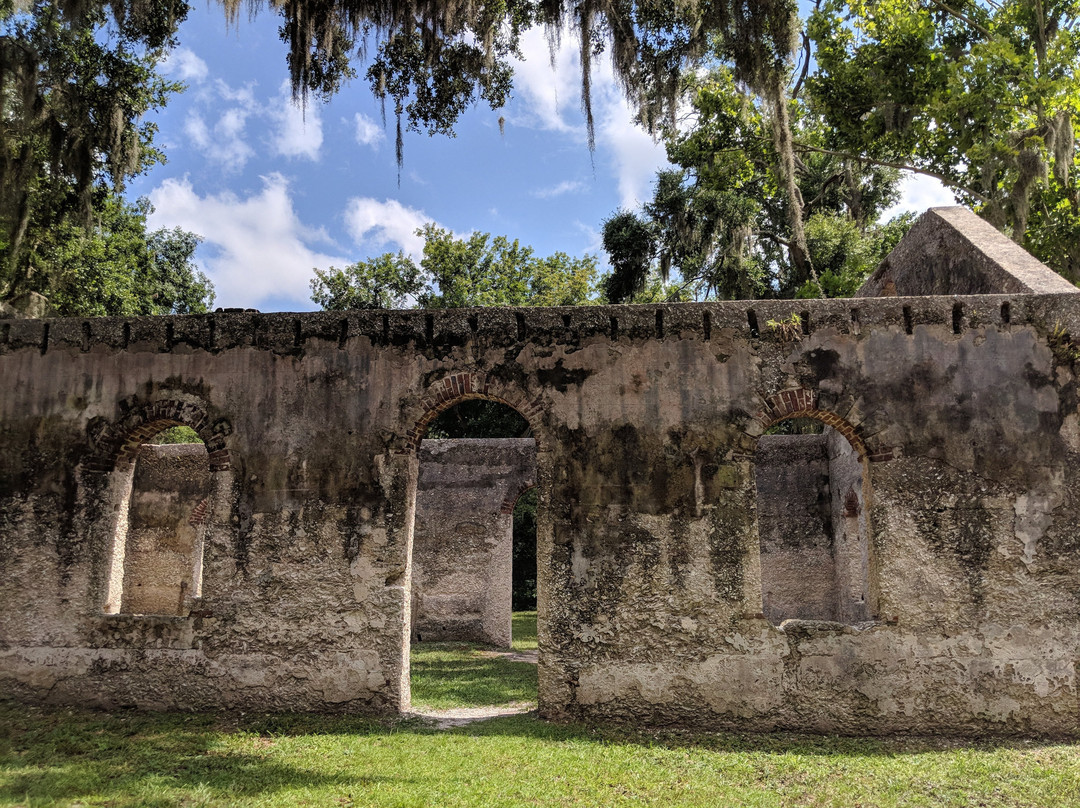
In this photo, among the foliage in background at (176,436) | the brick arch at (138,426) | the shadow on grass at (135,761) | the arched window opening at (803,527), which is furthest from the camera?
the foliage in background at (176,436)

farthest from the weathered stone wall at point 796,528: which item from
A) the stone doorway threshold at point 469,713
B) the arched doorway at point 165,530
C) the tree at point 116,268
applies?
the tree at point 116,268

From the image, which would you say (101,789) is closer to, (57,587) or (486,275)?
(57,587)

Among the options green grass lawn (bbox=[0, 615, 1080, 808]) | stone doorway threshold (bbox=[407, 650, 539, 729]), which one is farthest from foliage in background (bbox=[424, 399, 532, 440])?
green grass lawn (bbox=[0, 615, 1080, 808])

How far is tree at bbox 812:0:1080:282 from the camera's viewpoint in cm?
1426

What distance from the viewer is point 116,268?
71.2ft

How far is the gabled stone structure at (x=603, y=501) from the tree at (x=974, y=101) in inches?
311

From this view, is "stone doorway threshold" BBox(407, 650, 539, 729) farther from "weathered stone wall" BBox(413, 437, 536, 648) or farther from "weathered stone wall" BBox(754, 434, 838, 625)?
"weathered stone wall" BBox(413, 437, 536, 648)

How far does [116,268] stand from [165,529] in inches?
471

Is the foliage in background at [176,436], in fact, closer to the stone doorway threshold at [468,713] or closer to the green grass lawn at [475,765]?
the green grass lawn at [475,765]

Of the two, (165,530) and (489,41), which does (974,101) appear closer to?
(489,41)

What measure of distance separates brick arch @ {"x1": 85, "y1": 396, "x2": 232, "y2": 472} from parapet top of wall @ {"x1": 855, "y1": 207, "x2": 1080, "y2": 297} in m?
8.27

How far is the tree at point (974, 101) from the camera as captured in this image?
14258 millimetres

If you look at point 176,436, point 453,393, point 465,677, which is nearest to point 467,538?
point 465,677

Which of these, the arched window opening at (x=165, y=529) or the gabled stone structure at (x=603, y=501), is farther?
the arched window opening at (x=165, y=529)
